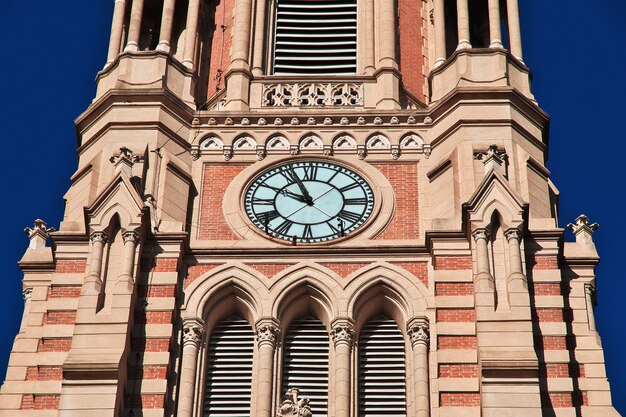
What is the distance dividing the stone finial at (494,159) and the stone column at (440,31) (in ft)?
13.7

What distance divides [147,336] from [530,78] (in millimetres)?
10542

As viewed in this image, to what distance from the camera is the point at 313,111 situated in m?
39.8

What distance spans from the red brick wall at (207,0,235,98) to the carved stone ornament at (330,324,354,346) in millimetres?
8043

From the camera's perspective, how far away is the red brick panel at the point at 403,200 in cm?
3712

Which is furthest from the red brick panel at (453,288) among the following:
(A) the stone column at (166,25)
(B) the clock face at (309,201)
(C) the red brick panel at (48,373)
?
(A) the stone column at (166,25)

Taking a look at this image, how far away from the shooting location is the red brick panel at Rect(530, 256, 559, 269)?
3550cm

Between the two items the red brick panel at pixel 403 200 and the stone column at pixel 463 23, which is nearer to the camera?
the red brick panel at pixel 403 200

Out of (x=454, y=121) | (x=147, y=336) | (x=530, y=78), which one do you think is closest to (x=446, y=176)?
(x=454, y=121)

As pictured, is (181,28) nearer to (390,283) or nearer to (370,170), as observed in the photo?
(370,170)

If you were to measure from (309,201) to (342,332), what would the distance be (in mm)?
3659

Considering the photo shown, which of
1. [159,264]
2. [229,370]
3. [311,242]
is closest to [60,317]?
[159,264]

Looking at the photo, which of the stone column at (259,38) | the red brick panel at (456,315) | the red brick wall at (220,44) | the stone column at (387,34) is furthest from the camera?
the red brick wall at (220,44)

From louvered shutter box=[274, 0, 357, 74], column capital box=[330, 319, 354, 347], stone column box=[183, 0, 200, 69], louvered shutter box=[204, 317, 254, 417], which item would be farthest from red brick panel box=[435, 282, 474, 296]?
stone column box=[183, 0, 200, 69]

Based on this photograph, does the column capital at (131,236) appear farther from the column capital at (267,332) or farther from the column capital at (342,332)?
the column capital at (342,332)
